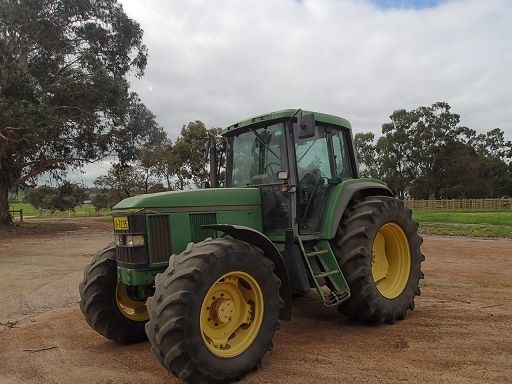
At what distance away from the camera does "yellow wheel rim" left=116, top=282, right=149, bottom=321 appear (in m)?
4.91

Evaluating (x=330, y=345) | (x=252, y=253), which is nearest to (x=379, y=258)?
(x=330, y=345)

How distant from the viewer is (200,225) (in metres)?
4.61

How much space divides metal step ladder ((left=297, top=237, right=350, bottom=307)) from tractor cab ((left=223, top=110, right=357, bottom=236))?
19 cm

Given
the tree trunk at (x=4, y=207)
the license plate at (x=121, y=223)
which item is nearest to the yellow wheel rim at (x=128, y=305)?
the license plate at (x=121, y=223)

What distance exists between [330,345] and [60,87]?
2138 centimetres

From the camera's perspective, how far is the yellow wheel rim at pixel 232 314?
12.6ft

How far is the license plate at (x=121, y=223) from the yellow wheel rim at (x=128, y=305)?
2.56 feet

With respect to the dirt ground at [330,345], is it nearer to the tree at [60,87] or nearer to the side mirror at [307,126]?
the side mirror at [307,126]

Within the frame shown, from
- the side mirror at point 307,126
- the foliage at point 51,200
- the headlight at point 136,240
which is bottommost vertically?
the headlight at point 136,240

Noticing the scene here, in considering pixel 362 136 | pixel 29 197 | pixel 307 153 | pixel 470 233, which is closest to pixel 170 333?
pixel 307 153

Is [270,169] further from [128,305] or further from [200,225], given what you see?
[128,305]

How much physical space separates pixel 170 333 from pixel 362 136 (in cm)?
6243

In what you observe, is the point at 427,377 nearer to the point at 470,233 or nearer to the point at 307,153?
the point at 307,153

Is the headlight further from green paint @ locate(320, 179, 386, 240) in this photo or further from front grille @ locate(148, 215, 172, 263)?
green paint @ locate(320, 179, 386, 240)
